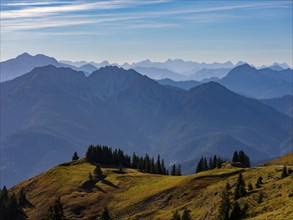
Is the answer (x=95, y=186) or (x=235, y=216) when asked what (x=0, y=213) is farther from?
(x=235, y=216)

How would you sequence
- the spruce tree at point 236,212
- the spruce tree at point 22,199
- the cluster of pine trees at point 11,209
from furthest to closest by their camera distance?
the spruce tree at point 22,199 → the cluster of pine trees at point 11,209 → the spruce tree at point 236,212

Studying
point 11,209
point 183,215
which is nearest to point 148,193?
point 11,209

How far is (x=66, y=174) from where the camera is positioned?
178 meters

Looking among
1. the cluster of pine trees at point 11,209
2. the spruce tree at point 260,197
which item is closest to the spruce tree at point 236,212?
the spruce tree at point 260,197

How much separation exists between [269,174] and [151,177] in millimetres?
66835

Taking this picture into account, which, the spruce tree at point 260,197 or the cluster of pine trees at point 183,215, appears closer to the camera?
the spruce tree at point 260,197

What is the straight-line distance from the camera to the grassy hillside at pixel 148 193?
252 ft

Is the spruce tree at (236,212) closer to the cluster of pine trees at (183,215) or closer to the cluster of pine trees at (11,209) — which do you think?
the cluster of pine trees at (183,215)

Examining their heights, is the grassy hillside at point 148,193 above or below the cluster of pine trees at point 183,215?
above

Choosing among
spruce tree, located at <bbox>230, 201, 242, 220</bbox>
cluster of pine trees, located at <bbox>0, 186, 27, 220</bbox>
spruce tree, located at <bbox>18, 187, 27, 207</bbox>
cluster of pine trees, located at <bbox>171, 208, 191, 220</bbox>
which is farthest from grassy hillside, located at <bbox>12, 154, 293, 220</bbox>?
cluster of pine trees, located at <bbox>171, 208, 191, 220</bbox>

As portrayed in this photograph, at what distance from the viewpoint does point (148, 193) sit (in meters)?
130

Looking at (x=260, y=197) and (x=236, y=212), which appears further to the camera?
(x=260, y=197)

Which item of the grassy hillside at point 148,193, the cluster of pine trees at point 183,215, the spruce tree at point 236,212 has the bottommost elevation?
the spruce tree at point 236,212

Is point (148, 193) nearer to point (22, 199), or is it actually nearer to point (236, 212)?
point (22, 199)
